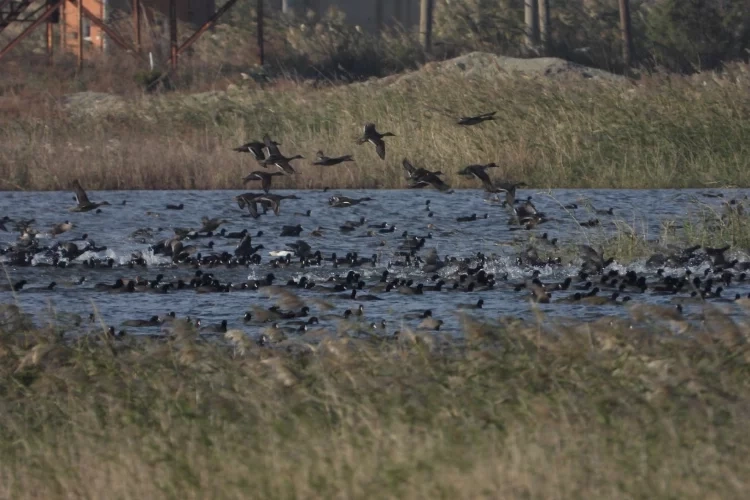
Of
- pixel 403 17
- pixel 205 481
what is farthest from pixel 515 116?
pixel 403 17

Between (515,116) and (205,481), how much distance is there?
15.3 metres

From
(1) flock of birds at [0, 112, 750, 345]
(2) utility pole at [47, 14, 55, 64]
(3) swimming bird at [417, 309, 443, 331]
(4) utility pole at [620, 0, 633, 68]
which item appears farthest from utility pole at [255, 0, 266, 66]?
(3) swimming bird at [417, 309, 443, 331]

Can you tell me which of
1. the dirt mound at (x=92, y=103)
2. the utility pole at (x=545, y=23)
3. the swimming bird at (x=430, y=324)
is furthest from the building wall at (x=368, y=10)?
the swimming bird at (x=430, y=324)

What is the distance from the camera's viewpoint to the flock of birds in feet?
35.2

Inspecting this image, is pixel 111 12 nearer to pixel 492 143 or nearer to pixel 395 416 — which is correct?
pixel 492 143

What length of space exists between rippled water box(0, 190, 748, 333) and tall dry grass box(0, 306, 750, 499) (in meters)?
2.28

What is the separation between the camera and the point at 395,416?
20.6 ft

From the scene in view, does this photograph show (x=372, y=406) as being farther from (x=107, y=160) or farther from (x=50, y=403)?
(x=107, y=160)

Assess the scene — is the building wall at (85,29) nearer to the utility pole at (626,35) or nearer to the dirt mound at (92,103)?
the dirt mound at (92,103)

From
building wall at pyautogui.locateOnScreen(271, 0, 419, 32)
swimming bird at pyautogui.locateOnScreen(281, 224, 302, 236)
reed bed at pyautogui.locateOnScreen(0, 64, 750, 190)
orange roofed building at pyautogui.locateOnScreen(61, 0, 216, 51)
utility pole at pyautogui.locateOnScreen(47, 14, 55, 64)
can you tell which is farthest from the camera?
building wall at pyautogui.locateOnScreen(271, 0, 419, 32)

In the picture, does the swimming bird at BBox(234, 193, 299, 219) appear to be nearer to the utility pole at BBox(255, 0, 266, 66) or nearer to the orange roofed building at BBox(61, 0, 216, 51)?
the utility pole at BBox(255, 0, 266, 66)

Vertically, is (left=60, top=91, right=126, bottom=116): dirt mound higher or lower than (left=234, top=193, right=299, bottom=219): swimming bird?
higher

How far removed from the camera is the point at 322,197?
1992cm

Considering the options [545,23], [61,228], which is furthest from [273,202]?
[545,23]
